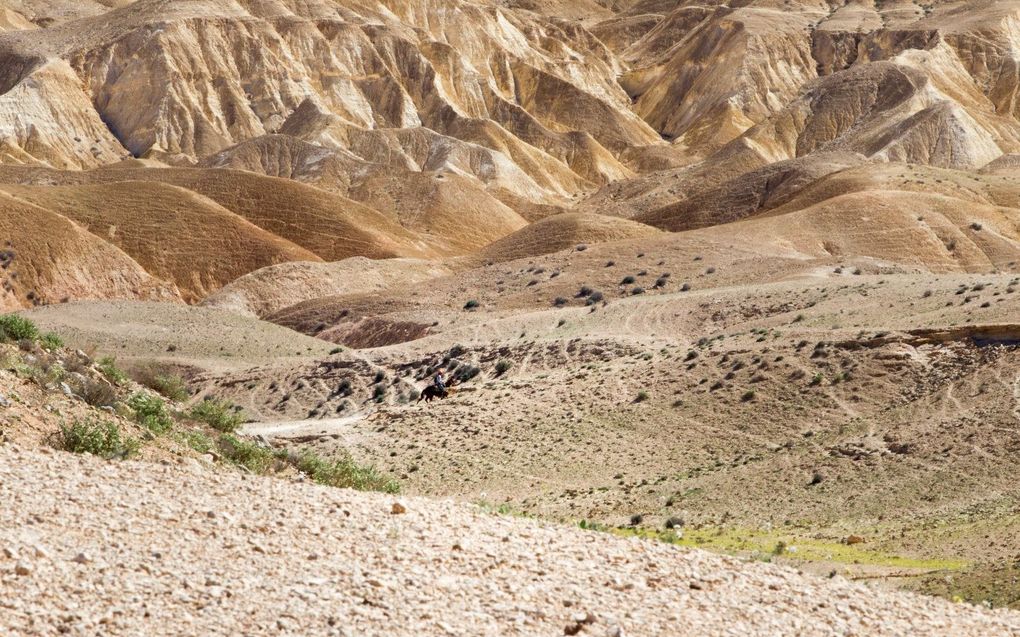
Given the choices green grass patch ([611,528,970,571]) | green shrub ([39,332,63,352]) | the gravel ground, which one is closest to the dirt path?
green grass patch ([611,528,970,571])

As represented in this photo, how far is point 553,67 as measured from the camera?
14800 cm

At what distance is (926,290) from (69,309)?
115ft

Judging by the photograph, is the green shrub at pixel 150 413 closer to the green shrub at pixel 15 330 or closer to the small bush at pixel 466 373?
the green shrub at pixel 15 330

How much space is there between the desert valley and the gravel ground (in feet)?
0.15

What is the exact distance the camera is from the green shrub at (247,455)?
14.9 m

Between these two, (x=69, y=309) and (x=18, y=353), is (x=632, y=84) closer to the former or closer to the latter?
(x=69, y=309)

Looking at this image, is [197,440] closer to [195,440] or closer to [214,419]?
[195,440]

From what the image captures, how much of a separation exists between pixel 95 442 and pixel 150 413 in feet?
9.30

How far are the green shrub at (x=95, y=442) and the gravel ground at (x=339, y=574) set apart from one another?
0.62 m

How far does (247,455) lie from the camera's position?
15398 millimetres

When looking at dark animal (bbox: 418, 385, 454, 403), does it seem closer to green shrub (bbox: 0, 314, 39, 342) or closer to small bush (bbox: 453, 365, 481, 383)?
small bush (bbox: 453, 365, 481, 383)

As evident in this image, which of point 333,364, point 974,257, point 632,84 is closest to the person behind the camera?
point 333,364

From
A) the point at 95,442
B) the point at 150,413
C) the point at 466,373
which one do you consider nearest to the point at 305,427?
the point at 466,373

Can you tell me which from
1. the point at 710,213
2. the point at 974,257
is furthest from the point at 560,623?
the point at 710,213
